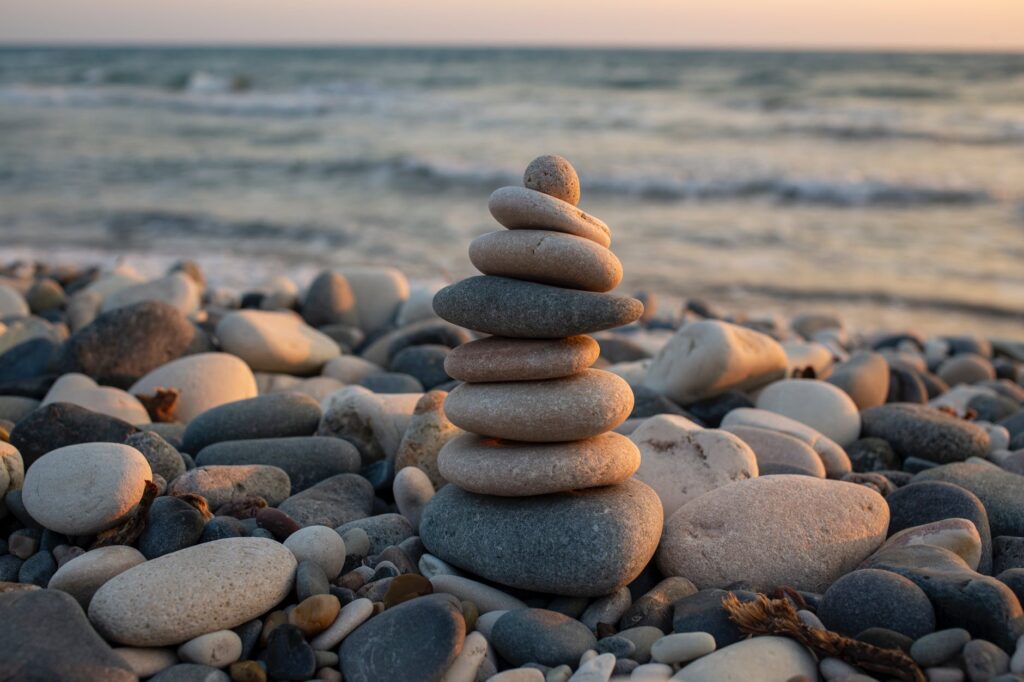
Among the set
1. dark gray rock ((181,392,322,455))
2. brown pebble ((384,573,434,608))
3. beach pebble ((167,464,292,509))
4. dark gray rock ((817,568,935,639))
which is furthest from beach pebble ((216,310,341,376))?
dark gray rock ((817,568,935,639))

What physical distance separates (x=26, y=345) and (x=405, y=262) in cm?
548

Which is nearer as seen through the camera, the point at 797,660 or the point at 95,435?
the point at 797,660

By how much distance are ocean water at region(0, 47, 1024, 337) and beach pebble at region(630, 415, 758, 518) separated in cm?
529

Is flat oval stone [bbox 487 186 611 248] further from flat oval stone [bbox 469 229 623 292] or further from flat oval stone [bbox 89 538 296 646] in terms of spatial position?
flat oval stone [bbox 89 538 296 646]

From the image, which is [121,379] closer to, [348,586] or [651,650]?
[348,586]

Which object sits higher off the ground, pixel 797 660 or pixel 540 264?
pixel 540 264

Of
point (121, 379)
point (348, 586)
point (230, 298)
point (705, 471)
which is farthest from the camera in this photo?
point (230, 298)

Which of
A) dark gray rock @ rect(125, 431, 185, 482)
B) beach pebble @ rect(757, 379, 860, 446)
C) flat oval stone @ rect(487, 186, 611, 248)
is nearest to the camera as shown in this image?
flat oval stone @ rect(487, 186, 611, 248)

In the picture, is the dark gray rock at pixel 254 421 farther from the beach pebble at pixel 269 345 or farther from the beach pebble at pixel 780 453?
the beach pebble at pixel 780 453

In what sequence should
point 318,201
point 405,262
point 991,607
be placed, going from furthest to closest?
point 318,201 → point 405,262 → point 991,607

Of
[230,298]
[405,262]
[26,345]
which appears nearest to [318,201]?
[405,262]

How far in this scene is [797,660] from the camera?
8.36 feet

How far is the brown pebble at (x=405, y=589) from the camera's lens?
284 centimetres

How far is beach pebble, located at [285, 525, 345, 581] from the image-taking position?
116 inches
